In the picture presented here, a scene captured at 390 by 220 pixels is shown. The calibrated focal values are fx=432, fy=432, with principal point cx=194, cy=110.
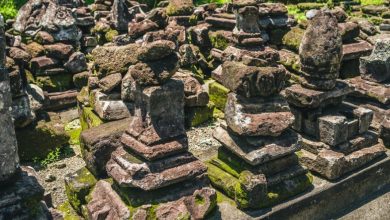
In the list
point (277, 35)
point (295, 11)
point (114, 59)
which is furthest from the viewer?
point (295, 11)

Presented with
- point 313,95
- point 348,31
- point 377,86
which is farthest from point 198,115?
point 348,31

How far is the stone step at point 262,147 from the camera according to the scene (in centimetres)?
577

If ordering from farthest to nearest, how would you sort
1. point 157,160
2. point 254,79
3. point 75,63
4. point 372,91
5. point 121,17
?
point 75,63
point 121,17
point 372,91
point 254,79
point 157,160

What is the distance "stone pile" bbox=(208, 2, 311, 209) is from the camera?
5.76 meters

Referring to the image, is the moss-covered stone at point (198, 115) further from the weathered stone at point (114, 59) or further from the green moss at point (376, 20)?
the green moss at point (376, 20)

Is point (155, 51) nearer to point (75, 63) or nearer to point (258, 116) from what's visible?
point (258, 116)

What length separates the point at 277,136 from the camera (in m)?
5.98

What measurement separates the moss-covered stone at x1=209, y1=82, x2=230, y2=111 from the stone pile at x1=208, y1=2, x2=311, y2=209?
4.14m

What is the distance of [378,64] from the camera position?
25.7 ft

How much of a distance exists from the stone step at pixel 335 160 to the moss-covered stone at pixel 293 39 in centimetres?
485

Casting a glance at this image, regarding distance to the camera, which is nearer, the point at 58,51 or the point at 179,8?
the point at 58,51

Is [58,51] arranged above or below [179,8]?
Answer: below

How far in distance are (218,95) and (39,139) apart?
4.35 meters

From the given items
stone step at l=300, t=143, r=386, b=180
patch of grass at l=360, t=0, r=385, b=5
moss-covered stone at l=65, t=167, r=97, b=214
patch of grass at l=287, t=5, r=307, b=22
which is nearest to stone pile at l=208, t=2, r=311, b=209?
stone step at l=300, t=143, r=386, b=180
